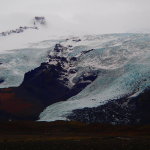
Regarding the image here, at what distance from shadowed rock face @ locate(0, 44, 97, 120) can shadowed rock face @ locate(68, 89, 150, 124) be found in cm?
2779

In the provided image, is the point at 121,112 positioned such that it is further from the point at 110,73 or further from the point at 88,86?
the point at 88,86

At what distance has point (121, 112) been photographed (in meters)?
115

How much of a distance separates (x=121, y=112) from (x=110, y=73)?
2646 cm

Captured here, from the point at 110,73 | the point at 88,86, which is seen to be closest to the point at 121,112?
the point at 110,73

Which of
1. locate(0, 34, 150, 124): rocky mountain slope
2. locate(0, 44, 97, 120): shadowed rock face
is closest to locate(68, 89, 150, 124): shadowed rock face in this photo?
locate(0, 34, 150, 124): rocky mountain slope

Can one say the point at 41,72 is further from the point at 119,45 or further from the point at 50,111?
the point at 50,111

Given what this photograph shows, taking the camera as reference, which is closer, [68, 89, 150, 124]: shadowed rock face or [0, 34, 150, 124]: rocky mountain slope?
[68, 89, 150, 124]: shadowed rock face

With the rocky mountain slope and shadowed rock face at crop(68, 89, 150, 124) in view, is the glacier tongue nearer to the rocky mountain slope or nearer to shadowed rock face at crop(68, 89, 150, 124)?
the rocky mountain slope

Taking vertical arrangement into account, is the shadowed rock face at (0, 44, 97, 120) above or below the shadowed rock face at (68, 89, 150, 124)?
below

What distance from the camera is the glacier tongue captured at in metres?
121

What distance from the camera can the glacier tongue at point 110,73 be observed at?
121 meters

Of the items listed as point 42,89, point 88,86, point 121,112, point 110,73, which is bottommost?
point 42,89

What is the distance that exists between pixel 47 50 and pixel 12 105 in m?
53.3

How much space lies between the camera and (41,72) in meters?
171
